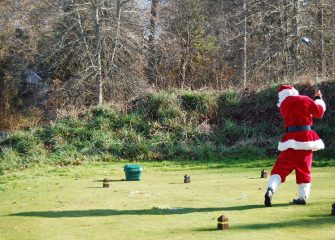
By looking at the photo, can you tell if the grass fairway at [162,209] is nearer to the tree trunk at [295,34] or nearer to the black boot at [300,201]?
the black boot at [300,201]

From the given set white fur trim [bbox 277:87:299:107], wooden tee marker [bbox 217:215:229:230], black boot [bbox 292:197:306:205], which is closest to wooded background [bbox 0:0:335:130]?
white fur trim [bbox 277:87:299:107]

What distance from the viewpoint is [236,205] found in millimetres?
7594

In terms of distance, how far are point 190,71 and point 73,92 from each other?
12253 millimetres

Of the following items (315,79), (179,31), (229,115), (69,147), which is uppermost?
(179,31)

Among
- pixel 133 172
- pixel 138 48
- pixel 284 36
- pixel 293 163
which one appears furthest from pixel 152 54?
pixel 293 163

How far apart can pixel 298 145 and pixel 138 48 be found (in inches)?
892

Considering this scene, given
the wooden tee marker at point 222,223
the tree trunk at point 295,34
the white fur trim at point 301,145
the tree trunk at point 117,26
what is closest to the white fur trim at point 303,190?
the white fur trim at point 301,145

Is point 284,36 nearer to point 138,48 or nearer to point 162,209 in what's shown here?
point 138,48

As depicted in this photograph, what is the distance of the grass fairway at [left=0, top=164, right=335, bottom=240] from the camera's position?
5.70 metres

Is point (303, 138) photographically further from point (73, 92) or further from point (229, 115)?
point (73, 92)

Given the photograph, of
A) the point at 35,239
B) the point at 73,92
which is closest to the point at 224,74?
the point at 73,92

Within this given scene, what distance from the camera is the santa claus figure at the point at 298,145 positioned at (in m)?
7.60

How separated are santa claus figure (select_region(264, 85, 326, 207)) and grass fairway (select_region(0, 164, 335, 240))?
0.36 meters

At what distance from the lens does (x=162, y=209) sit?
7430mm
